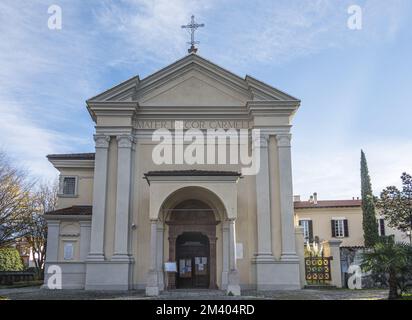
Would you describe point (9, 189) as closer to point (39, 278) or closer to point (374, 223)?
point (39, 278)

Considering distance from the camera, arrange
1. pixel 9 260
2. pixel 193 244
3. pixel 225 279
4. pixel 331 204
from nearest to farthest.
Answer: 1. pixel 225 279
2. pixel 193 244
3. pixel 9 260
4. pixel 331 204

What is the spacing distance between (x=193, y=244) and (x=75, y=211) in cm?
610

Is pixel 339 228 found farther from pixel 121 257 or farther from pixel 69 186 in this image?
pixel 69 186

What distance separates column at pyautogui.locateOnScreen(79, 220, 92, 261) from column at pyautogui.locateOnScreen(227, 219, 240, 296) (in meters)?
7.03

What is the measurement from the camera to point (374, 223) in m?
34.1

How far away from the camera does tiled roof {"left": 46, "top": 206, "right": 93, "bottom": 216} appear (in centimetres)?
2241

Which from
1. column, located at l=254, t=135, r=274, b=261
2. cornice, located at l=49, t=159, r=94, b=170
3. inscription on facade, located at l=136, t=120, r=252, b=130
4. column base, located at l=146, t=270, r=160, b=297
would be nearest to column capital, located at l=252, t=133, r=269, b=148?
column, located at l=254, t=135, r=274, b=261

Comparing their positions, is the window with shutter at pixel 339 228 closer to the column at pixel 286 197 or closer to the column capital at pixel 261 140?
the column at pixel 286 197

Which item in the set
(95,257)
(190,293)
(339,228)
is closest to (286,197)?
(190,293)

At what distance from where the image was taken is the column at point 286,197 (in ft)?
A: 70.0

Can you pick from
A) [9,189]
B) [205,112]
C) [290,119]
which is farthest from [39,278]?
[290,119]

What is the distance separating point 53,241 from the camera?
22266 millimetres

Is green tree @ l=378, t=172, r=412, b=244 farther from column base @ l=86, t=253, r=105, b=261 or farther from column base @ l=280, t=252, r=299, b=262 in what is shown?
column base @ l=86, t=253, r=105, b=261

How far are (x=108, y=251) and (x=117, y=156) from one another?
4.55 meters
